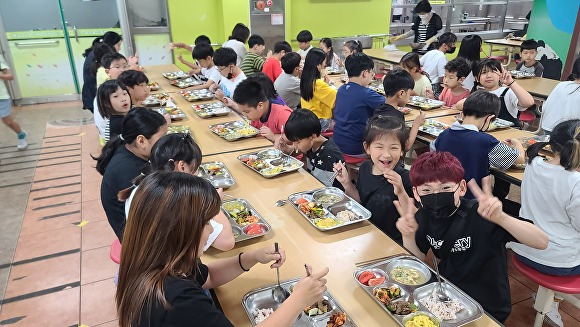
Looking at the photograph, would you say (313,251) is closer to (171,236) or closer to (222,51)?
(171,236)

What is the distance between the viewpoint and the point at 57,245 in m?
3.80

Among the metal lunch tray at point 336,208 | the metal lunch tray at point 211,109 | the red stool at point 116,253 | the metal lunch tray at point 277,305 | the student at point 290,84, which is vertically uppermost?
the student at point 290,84

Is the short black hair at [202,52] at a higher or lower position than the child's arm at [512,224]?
higher

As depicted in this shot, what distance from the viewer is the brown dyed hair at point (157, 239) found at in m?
1.25

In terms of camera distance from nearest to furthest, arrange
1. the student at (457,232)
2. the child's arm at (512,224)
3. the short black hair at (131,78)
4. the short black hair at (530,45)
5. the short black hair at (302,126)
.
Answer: the child's arm at (512,224) < the student at (457,232) < the short black hair at (302,126) < the short black hair at (131,78) < the short black hair at (530,45)

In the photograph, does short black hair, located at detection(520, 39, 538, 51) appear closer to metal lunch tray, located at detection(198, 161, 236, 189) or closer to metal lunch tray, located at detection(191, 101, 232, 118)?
metal lunch tray, located at detection(191, 101, 232, 118)

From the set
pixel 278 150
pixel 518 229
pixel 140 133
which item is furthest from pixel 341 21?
pixel 518 229

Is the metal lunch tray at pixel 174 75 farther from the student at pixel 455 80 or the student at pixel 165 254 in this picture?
the student at pixel 165 254

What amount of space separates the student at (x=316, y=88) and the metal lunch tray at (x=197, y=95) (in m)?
1.33

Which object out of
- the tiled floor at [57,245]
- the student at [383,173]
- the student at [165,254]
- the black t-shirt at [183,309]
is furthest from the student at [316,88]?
the black t-shirt at [183,309]

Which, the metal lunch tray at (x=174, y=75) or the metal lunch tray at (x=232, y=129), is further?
the metal lunch tray at (x=174, y=75)

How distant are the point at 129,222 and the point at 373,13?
9535 mm

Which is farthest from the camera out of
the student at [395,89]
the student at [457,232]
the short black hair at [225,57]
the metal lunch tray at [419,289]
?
the short black hair at [225,57]

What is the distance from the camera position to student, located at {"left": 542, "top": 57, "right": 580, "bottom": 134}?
12.3ft
